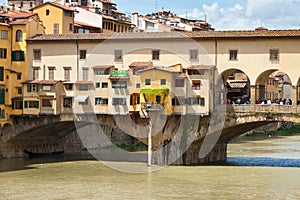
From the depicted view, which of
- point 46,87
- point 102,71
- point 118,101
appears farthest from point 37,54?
point 118,101

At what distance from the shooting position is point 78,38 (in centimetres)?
4378

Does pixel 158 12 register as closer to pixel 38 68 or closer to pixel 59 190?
pixel 38 68

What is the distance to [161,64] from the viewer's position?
42.3m

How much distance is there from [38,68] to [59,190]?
46.8ft

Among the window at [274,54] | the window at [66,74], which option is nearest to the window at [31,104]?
the window at [66,74]

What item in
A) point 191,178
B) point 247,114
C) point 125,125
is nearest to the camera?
point 191,178

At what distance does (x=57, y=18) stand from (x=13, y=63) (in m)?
8.54

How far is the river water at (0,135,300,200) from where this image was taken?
31922mm

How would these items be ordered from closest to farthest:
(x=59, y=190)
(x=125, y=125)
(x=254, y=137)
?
(x=59, y=190) → (x=125, y=125) → (x=254, y=137)

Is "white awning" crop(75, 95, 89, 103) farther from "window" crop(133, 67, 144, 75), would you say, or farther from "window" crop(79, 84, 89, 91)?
"window" crop(133, 67, 144, 75)

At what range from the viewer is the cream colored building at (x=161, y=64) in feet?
131

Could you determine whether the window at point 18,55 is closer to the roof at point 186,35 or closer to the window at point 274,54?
the roof at point 186,35

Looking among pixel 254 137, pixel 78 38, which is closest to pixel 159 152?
pixel 78 38

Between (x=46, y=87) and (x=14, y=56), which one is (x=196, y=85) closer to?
(x=46, y=87)
